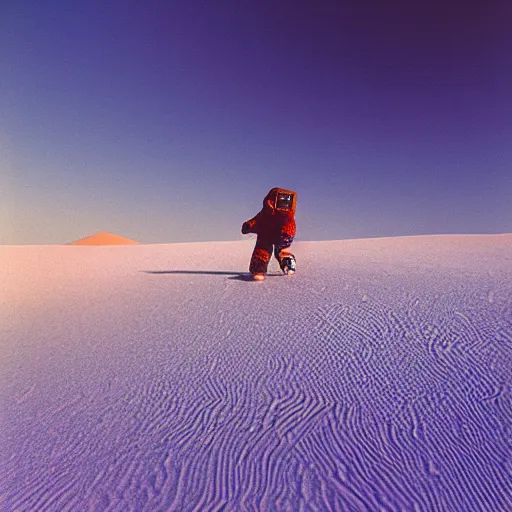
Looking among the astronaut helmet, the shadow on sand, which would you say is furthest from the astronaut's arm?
the shadow on sand

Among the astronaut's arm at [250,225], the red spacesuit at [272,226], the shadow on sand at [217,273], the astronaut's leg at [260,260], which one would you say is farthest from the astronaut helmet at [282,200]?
the shadow on sand at [217,273]

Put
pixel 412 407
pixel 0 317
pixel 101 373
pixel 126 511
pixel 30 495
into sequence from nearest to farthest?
pixel 126 511, pixel 30 495, pixel 412 407, pixel 101 373, pixel 0 317

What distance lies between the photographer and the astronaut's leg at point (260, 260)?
4625mm

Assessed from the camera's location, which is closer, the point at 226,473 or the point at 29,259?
the point at 226,473

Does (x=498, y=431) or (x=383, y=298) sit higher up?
(x=383, y=298)

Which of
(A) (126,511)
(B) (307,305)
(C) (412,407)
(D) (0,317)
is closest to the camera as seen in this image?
(A) (126,511)

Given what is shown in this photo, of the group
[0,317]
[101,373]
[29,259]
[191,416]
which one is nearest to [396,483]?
[191,416]

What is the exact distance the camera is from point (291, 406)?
1.86 meters

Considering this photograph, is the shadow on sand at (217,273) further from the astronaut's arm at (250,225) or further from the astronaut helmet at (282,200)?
the astronaut helmet at (282,200)

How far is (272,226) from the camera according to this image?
464cm

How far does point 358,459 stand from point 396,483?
17cm

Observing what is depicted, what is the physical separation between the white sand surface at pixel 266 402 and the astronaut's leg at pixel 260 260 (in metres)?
0.81

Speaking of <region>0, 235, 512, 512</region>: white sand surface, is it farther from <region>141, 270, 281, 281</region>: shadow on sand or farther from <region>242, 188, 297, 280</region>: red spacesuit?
<region>141, 270, 281, 281</region>: shadow on sand

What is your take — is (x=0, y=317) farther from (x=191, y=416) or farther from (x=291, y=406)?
(x=291, y=406)
